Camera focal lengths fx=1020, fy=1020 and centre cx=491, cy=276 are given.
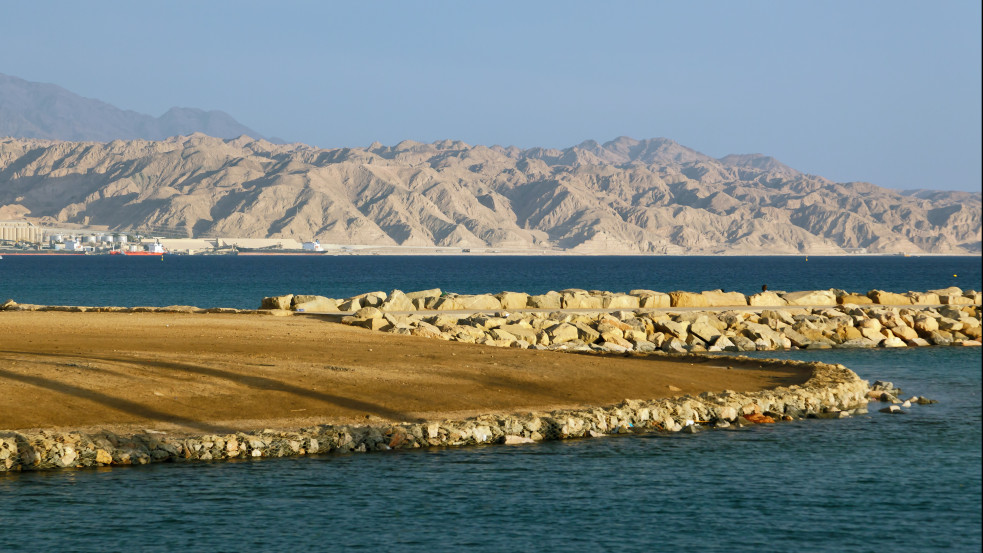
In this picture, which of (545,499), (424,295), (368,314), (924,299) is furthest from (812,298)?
(545,499)

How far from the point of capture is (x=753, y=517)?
14336mm

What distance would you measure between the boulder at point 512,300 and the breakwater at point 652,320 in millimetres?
53

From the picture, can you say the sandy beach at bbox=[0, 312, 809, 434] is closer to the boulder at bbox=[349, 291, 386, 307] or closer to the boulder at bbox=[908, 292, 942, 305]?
the boulder at bbox=[349, 291, 386, 307]

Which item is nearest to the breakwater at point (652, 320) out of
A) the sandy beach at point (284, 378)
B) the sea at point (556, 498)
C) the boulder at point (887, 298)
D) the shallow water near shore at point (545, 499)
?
the boulder at point (887, 298)

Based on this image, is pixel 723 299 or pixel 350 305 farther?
pixel 723 299

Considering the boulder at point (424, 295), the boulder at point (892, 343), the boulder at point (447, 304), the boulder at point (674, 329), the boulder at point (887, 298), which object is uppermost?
the boulder at point (887, 298)

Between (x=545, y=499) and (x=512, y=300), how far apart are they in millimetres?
29377

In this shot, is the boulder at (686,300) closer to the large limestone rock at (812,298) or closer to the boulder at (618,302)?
the boulder at (618,302)

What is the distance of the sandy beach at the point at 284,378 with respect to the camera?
752 inches

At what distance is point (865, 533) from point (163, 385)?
A: 45.2 feet

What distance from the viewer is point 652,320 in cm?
3959

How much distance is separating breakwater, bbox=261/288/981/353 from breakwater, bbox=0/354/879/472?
11.6 m

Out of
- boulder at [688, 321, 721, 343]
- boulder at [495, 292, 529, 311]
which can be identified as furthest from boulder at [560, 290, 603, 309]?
boulder at [688, 321, 721, 343]

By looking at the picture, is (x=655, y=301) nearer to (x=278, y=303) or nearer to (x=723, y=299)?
(x=723, y=299)
